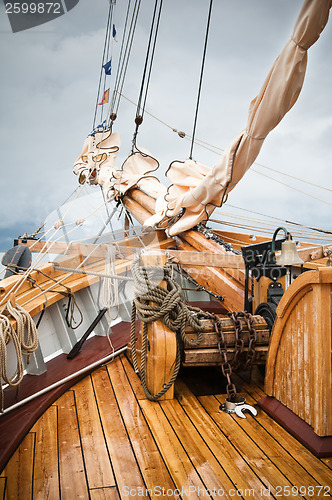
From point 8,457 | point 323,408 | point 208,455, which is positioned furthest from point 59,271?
point 323,408

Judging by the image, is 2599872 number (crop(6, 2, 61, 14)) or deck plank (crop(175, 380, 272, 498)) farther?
2599872 number (crop(6, 2, 61, 14))

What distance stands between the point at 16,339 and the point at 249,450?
5.36ft

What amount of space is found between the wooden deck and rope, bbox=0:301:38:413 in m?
0.34

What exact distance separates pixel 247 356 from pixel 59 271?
2.08 metres

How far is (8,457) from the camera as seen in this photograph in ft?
6.66

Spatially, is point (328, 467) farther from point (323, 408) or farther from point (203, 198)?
point (203, 198)

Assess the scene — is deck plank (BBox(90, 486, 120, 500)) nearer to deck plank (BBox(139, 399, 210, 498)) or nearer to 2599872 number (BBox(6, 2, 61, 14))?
deck plank (BBox(139, 399, 210, 498))

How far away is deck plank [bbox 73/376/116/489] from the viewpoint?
6.03 ft

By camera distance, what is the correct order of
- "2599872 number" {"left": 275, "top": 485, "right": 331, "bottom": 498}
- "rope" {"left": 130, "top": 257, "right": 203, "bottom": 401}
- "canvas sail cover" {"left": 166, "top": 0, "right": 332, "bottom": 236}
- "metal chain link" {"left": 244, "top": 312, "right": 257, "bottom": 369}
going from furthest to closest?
1. "metal chain link" {"left": 244, "top": 312, "right": 257, "bottom": 369}
2. "rope" {"left": 130, "top": 257, "right": 203, "bottom": 401}
3. "canvas sail cover" {"left": 166, "top": 0, "right": 332, "bottom": 236}
4. "2599872 number" {"left": 275, "top": 485, "right": 331, "bottom": 498}

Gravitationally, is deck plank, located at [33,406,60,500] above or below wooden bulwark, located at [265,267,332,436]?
below

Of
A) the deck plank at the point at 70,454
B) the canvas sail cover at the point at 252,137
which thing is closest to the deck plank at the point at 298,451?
the deck plank at the point at 70,454

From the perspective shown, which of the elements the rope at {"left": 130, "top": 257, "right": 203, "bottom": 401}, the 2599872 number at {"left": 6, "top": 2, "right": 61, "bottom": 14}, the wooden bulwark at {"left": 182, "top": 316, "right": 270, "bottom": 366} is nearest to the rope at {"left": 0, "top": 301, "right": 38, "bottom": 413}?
the rope at {"left": 130, "top": 257, "right": 203, "bottom": 401}

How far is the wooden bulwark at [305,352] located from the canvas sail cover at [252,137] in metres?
1.41

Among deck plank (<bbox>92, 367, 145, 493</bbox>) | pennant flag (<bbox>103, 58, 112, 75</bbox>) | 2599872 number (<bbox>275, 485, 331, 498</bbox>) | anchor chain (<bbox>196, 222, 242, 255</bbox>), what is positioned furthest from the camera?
pennant flag (<bbox>103, 58, 112, 75</bbox>)
